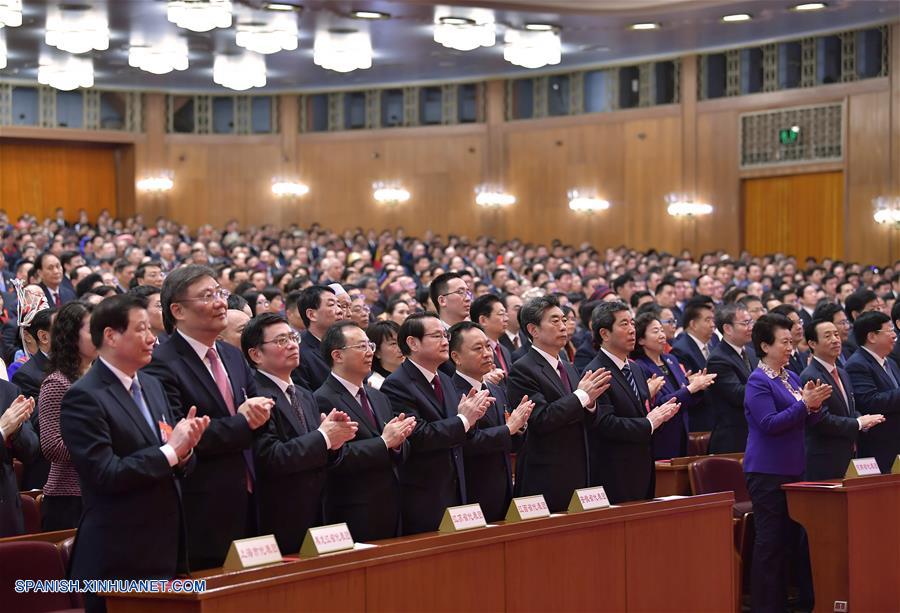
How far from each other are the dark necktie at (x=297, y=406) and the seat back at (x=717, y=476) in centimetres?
236

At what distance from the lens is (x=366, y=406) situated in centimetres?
459

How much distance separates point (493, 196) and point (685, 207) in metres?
3.53

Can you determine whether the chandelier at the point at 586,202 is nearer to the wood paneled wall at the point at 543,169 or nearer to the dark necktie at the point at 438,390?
the wood paneled wall at the point at 543,169

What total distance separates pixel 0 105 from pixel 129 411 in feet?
60.7

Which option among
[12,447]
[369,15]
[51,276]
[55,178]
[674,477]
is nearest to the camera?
[12,447]

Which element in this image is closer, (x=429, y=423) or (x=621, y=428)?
(x=429, y=423)

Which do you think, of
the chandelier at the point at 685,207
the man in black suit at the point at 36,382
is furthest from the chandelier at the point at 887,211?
the man in black suit at the point at 36,382

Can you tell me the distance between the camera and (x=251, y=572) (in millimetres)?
3451

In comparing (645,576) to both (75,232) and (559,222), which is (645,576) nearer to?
(75,232)

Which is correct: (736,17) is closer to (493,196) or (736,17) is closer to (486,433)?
(493,196)

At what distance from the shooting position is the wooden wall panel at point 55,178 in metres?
21.4

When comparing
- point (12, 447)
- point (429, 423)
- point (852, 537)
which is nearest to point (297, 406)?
point (429, 423)

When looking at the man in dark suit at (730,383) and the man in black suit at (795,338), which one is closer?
the man in dark suit at (730,383)

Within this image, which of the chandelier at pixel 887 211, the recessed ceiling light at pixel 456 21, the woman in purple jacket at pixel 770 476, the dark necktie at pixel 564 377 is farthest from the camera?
the chandelier at pixel 887 211
